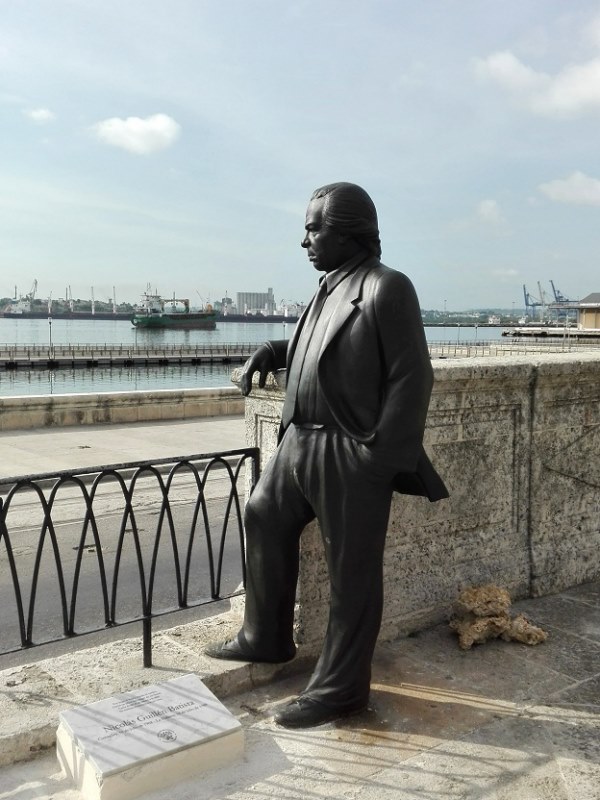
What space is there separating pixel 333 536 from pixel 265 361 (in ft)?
3.10

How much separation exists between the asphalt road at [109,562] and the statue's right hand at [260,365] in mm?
781

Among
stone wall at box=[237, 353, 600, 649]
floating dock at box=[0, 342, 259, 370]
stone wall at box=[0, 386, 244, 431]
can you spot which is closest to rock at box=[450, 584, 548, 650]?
stone wall at box=[237, 353, 600, 649]

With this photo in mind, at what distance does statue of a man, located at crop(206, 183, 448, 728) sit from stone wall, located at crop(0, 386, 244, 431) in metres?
11.0

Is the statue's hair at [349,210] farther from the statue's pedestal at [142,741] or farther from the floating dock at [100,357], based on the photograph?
the floating dock at [100,357]

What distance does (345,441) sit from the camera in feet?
10.5

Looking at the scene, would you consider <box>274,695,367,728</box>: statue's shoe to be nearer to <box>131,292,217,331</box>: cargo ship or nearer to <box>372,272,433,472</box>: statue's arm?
<box>372,272,433,472</box>: statue's arm

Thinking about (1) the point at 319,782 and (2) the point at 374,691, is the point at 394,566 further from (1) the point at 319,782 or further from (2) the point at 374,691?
(1) the point at 319,782

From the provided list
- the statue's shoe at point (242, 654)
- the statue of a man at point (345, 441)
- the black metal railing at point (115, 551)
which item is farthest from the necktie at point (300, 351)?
the statue's shoe at point (242, 654)

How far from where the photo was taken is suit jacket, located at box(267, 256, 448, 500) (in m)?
3.04

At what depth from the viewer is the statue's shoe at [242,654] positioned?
3.65 meters

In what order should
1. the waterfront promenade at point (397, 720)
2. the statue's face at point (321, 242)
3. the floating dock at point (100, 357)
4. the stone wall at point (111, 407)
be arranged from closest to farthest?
the waterfront promenade at point (397, 720) < the statue's face at point (321, 242) < the stone wall at point (111, 407) < the floating dock at point (100, 357)

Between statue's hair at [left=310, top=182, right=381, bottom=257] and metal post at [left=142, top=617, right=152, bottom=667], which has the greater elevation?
statue's hair at [left=310, top=182, right=381, bottom=257]

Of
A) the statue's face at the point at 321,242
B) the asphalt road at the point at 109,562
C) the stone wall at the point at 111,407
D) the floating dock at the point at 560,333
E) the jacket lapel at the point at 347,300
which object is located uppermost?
the floating dock at the point at 560,333

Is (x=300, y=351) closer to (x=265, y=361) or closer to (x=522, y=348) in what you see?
(x=265, y=361)
